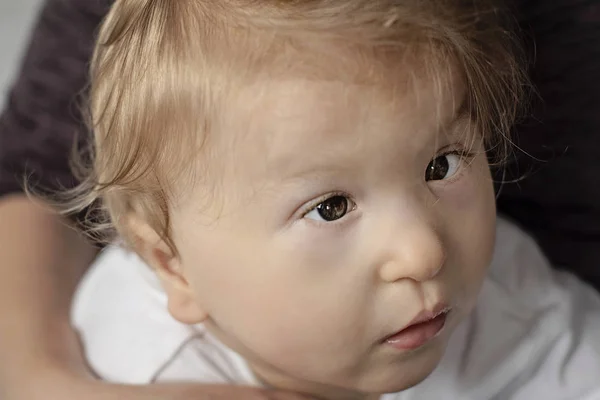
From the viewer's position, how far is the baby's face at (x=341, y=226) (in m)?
0.47

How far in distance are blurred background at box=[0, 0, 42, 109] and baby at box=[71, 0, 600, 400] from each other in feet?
2.44

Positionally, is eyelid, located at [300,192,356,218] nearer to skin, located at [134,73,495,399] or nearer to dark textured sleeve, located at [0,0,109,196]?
skin, located at [134,73,495,399]

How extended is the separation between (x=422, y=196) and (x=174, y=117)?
160 millimetres

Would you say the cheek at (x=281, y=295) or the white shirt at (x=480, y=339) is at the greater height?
the cheek at (x=281, y=295)

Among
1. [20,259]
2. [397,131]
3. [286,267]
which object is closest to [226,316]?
[286,267]

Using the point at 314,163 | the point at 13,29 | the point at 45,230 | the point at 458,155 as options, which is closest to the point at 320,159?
the point at 314,163

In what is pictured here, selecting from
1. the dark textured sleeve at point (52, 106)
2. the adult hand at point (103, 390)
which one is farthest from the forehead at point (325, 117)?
the dark textured sleeve at point (52, 106)

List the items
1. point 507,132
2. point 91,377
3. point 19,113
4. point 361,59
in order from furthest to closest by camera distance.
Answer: point 19,113 → point 91,377 → point 507,132 → point 361,59

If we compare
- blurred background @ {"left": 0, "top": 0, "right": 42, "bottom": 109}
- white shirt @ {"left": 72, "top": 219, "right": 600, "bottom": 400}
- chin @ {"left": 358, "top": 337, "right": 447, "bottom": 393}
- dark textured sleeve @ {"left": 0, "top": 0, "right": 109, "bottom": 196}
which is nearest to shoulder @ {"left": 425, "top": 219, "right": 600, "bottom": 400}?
white shirt @ {"left": 72, "top": 219, "right": 600, "bottom": 400}

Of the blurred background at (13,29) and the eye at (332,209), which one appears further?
the blurred background at (13,29)

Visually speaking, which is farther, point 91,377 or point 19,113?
point 19,113

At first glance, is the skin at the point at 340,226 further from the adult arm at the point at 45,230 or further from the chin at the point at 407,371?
the adult arm at the point at 45,230

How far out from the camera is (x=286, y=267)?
1.65ft

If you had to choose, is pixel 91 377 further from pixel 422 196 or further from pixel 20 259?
pixel 422 196
